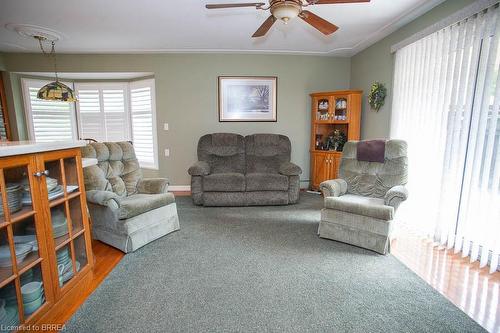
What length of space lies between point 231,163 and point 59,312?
3025 millimetres

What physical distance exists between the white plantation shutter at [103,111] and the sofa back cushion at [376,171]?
440 cm

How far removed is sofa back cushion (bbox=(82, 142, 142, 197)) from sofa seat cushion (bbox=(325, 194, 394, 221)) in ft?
7.78

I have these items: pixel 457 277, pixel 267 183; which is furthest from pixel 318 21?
pixel 457 277

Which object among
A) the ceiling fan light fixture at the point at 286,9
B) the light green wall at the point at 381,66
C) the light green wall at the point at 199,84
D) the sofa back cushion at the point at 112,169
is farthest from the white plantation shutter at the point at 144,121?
the light green wall at the point at 381,66

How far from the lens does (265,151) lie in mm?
4367

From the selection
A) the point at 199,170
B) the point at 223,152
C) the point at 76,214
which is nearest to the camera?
the point at 76,214

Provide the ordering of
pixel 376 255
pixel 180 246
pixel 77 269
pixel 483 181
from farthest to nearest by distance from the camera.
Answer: pixel 180 246 < pixel 376 255 < pixel 483 181 < pixel 77 269

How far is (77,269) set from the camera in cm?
185

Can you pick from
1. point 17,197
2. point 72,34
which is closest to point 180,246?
point 17,197

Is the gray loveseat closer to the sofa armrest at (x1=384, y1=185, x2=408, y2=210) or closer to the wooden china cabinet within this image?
the sofa armrest at (x1=384, y1=185, x2=408, y2=210)

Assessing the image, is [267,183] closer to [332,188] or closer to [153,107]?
[332,188]

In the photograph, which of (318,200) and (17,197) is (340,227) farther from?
(17,197)

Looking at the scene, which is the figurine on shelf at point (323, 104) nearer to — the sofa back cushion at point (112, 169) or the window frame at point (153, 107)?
the window frame at point (153, 107)

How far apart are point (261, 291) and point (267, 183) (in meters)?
2.07
